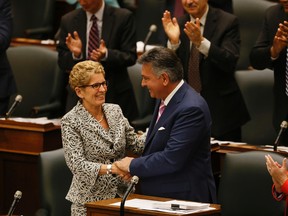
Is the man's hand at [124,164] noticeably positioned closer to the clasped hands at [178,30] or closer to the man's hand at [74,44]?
the clasped hands at [178,30]

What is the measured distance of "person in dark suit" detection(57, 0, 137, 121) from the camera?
727 centimetres

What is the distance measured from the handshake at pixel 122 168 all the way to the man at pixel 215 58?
5.04 ft

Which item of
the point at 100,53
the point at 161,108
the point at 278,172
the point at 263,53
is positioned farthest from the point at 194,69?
the point at 278,172

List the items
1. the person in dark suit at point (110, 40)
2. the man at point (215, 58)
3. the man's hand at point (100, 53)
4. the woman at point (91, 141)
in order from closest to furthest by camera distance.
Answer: the woman at point (91, 141) → the man at point (215, 58) → the man's hand at point (100, 53) → the person in dark suit at point (110, 40)

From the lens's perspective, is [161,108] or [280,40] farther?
[280,40]

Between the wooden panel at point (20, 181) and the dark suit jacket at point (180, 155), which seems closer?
the dark suit jacket at point (180, 155)

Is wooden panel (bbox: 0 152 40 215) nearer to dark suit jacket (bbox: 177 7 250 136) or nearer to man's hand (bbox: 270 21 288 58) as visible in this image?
dark suit jacket (bbox: 177 7 250 136)

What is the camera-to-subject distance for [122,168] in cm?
537

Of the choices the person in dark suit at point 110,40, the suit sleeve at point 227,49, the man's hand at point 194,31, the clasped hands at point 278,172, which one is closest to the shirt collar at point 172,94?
the clasped hands at point 278,172

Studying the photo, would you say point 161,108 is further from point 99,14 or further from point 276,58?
point 99,14

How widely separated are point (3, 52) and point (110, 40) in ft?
2.72

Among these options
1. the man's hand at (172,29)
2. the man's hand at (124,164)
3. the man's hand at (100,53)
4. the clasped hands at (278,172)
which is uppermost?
the man's hand at (172,29)

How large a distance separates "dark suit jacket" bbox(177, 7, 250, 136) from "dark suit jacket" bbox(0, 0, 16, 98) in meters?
1.33

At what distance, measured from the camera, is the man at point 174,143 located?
5.31 m
